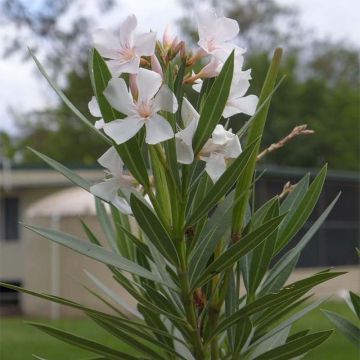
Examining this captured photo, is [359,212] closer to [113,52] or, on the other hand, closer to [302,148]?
[302,148]

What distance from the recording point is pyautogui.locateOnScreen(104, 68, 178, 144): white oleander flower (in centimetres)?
139

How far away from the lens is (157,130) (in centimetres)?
139

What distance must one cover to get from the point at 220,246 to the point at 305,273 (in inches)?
751

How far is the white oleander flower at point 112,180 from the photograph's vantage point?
1.51 m

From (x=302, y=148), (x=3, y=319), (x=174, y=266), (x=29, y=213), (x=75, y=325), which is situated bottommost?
(x=174, y=266)

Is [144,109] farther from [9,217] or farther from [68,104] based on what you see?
[9,217]

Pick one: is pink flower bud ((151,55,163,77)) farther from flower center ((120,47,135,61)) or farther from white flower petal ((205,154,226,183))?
white flower petal ((205,154,226,183))

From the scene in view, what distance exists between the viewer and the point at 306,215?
65.5 inches

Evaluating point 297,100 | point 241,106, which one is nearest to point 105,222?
point 241,106

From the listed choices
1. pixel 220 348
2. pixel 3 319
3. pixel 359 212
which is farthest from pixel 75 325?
pixel 220 348

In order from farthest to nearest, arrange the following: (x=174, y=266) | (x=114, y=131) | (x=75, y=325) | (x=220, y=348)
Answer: (x=75, y=325) → (x=220, y=348) → (x=174, y=266) → (x=114, y=131)

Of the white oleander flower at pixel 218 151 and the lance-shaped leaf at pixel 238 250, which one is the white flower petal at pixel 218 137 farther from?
the lance-shaped leaf at pixel 238 250

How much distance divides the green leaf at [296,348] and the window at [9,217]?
19.7 metres

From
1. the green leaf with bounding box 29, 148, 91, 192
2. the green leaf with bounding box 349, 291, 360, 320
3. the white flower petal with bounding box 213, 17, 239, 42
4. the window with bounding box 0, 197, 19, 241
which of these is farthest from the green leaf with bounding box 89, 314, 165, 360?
the window with bounding box 0, 197, 19, 241
